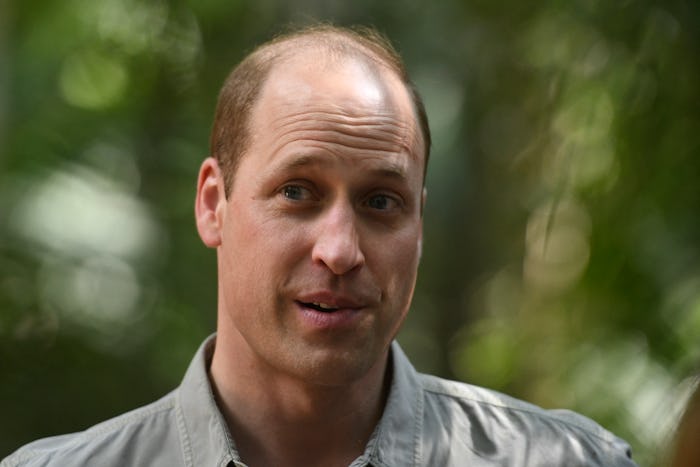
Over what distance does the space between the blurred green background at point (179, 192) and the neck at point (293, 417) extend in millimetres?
2636

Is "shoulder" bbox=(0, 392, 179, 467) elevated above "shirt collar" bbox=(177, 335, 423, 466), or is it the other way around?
"shirt collar" bbox=(177, 335, 423, 466)

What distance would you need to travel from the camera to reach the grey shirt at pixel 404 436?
3266 millimetres

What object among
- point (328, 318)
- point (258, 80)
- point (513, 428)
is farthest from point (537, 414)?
point (258, 80)

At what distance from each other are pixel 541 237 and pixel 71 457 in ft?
14.7

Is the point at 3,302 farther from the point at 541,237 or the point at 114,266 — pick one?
the point at 541,237

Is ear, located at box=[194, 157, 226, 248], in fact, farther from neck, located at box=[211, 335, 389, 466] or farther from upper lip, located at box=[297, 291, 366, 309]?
upper lip, located at box=[297, 291, 366, 309]

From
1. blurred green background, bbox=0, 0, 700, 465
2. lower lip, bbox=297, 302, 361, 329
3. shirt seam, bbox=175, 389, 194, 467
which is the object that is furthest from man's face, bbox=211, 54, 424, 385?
blurred green background, bbox=0, 0, 700, 465

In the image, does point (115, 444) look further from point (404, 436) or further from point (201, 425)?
point (404, 436)

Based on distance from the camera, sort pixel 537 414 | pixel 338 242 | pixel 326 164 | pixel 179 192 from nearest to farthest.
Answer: pixel 338 242 < pixel 326 164 < pixel 537 414 < pixel 179 192

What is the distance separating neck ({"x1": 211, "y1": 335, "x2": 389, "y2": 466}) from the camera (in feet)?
10.6

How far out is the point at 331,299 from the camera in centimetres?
308

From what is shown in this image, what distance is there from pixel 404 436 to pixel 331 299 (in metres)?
0.52

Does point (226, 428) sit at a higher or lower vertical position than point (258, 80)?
lower

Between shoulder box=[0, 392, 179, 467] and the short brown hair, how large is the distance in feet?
2.28
